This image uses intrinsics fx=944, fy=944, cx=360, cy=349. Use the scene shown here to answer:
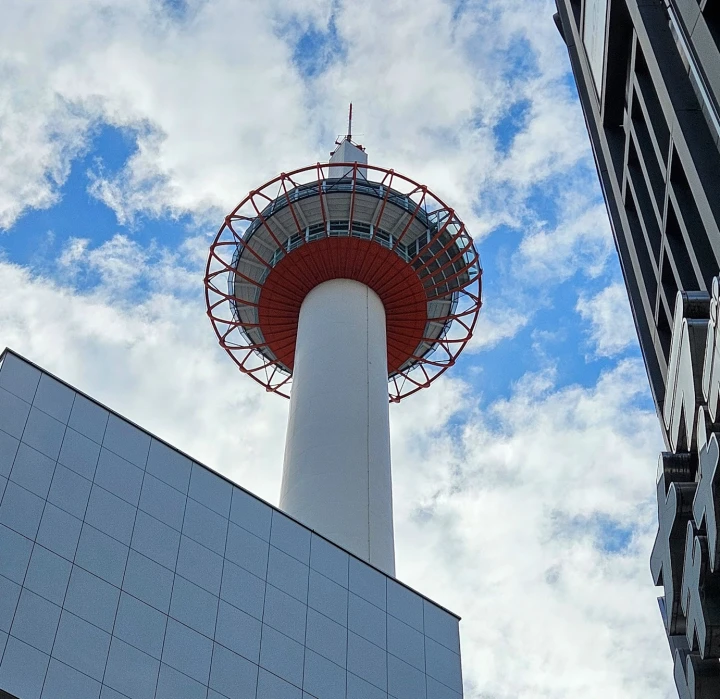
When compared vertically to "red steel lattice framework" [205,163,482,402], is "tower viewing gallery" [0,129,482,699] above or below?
below

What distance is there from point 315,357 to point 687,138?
25542mm

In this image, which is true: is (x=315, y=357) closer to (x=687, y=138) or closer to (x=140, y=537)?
(x=140, y=537)

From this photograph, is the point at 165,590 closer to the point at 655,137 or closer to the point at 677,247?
Answer: the point at 677,247

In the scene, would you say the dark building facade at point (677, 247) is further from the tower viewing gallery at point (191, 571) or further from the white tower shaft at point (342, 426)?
the white tower shaft at point (342, 426)

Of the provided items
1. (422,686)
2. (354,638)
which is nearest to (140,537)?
(354,638)

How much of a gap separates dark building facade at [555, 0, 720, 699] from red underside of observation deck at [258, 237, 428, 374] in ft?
Result: 61.2

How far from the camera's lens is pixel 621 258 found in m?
30.7

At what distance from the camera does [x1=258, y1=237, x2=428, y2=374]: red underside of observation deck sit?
154 ft

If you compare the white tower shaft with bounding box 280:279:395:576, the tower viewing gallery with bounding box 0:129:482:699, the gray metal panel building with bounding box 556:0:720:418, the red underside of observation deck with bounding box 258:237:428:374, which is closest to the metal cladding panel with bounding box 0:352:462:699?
the tower viewing gallery with bounding box 0:129:482:699

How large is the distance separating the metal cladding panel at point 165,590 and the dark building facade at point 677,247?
9704mm

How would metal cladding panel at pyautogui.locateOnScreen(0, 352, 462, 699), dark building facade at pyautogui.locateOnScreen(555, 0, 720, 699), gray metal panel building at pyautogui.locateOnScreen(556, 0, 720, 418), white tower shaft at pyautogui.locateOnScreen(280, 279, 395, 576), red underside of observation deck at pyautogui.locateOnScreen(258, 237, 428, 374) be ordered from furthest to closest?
red underside of observation deck at pyautogui.locateOnScreen(258, 237, 428, 374) → white tower shaft at pyautogui.locateOnScreen(280, 279, 395, 576) → metal cladding panel at pyautogui.locateOnScreen(0, 352, 462, 699) → gray metal panel building at pyautogui.locateOnScreen(556, 0, 720, 418) → dark building facade at pyautogui.locateOnScreen(555, 0, 720, 699)

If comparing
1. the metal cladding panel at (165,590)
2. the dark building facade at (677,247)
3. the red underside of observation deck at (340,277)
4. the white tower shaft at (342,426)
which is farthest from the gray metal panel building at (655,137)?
the red underside of observation deck at (340,277)

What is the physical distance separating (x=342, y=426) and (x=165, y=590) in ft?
55.1

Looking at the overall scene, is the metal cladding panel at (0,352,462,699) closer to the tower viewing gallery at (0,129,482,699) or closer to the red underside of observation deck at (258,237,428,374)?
the tower viewing gallery at (0,129,482,699)
